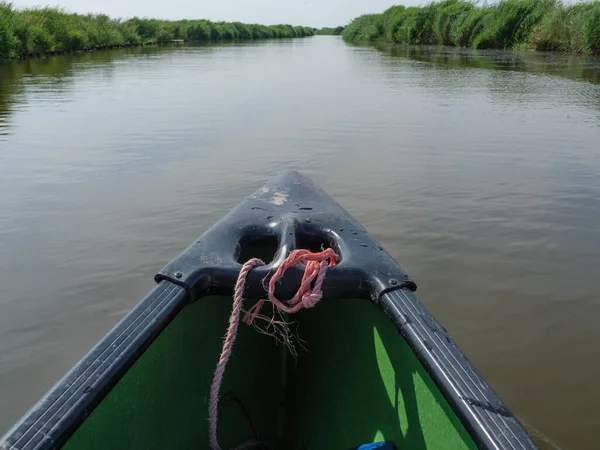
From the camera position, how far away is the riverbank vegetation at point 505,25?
22700mm

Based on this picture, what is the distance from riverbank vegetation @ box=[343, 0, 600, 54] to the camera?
22.7 meters

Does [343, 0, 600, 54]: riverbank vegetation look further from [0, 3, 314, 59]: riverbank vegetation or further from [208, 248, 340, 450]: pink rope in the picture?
[208, 248, 340, 450]: pink rope

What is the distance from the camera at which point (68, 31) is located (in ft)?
96.4

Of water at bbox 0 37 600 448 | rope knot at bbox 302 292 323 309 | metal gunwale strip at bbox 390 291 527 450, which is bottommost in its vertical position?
water at bbox 0 37 600 448

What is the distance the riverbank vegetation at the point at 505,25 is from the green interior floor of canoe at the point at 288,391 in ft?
78.7

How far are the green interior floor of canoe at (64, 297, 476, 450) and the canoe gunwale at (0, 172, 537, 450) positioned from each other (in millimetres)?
110

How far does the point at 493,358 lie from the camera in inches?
124

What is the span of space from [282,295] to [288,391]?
34.9 inches

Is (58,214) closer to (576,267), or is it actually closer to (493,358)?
(493,358)

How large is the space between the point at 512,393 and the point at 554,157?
17.5 feet

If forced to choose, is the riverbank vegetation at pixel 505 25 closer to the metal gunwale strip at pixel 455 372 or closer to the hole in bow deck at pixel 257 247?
the hole in bow deck at pixel 257 247

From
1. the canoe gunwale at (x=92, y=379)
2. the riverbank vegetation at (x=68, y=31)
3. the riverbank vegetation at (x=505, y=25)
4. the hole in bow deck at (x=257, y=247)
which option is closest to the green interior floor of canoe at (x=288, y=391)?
the canoe gunwale at (x=92, y=379)

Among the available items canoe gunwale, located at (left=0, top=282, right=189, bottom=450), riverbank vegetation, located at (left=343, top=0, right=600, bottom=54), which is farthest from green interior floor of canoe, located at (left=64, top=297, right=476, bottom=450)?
riverbank vegetation, located at (left=343, top=0, right=600, bottom=54)

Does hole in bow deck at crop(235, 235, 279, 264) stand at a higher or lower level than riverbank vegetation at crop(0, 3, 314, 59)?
lower
